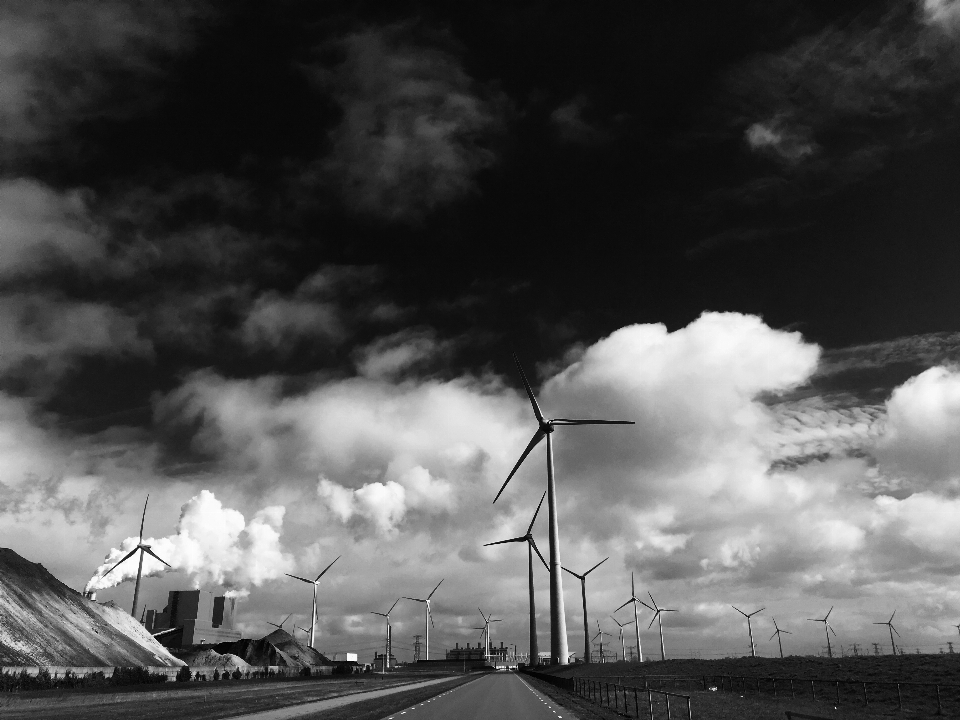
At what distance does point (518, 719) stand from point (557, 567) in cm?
6770

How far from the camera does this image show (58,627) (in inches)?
4291

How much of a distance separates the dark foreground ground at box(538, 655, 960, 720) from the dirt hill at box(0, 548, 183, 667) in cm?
6577

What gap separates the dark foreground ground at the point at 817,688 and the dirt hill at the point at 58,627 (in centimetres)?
6577

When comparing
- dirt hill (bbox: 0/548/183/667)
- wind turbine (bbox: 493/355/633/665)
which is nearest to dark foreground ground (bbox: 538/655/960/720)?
wind turbine (bbox: 493/355/633/665)

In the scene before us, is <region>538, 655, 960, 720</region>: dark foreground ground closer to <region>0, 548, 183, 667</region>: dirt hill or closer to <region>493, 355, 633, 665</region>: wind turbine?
<region>493, 355, 633, 665</region>: wind turbine

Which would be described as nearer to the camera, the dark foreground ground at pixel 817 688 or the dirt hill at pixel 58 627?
the dark foreground ground at pixel 817 688

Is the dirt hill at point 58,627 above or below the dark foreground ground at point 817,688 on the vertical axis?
above

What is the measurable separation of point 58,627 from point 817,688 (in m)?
101

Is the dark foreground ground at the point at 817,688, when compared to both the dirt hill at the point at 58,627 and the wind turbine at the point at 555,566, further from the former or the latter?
the dirt hill at the point at 58,627

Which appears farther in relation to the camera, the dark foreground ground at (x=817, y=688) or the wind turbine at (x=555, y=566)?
the wind turbine at (x=555, y=566)

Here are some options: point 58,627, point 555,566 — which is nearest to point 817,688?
point 555,566

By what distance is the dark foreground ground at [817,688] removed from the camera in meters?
46.5

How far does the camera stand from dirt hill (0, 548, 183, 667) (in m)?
96.6

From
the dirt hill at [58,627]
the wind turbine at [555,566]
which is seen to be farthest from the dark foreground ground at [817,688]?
the dirt hill at [58,627]
